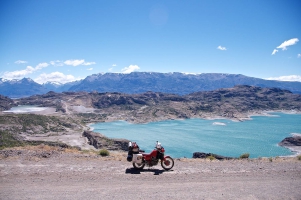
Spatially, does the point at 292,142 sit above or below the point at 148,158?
below

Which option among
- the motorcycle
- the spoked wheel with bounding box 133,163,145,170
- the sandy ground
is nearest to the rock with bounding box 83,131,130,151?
the sandy ground

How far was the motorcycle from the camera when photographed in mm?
11783

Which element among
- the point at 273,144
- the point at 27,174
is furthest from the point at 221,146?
the point at 27,174

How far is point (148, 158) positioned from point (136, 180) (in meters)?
2.27

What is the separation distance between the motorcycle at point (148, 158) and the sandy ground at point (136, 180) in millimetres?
383

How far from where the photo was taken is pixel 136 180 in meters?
9.88

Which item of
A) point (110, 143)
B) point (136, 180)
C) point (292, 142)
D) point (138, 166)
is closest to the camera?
point (136, 180)

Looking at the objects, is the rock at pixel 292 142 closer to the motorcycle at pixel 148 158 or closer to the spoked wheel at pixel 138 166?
the motorcycle at pixel 148 158

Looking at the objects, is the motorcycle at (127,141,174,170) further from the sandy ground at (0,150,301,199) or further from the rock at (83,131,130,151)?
the rock at (83,131,130,151)

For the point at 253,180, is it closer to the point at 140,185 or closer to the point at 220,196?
the point at 220,196

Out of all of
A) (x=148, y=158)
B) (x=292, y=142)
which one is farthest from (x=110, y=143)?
(x=292, y=142)

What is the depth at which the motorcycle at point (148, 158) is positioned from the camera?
11.8 metres

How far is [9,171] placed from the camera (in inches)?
419

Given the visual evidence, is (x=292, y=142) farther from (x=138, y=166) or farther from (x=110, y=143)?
(x=138, y=166)
